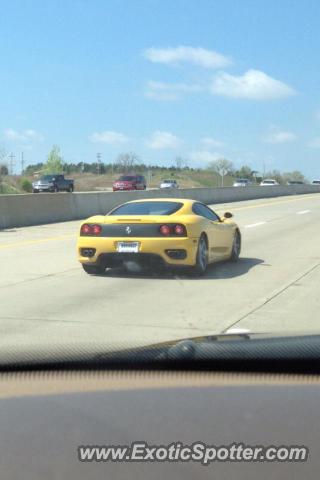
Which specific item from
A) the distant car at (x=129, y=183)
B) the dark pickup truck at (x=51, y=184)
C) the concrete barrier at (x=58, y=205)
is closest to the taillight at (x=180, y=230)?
the concrete barrier at (x=58, y=205)

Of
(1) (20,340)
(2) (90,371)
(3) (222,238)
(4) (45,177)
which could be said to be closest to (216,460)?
(2) (90,371)

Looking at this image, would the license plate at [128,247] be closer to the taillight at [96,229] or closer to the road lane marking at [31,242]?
the taillight at [96,229]

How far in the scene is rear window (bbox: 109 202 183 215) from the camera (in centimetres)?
1161

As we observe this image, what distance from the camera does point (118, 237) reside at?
11117 mm

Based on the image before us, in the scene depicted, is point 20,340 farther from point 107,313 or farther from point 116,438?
point 116,438

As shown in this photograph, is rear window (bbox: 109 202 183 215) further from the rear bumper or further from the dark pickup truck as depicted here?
the dark pickup truck

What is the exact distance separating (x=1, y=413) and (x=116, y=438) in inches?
21.3

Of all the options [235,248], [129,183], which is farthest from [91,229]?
[129,183]

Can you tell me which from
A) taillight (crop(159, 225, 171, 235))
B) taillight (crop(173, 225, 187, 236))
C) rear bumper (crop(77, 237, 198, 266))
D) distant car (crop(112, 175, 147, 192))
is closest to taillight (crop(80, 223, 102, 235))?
rear bumper (crop(77, 237, 198, 266))

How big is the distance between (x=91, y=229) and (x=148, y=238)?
39.2 inches

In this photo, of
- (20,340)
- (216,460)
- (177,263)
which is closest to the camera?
(216,460)

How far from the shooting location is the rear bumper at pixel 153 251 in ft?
36.1

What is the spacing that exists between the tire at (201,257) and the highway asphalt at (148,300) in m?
0.16

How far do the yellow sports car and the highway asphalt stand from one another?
32 centimetres
